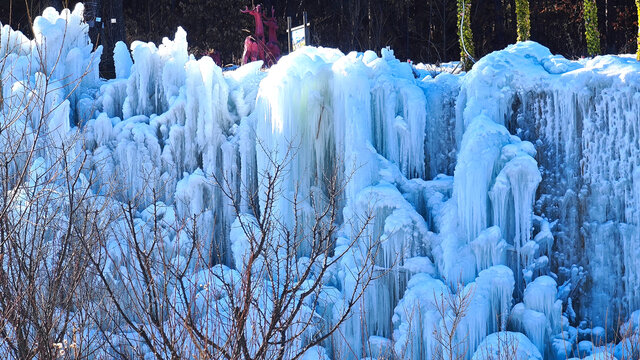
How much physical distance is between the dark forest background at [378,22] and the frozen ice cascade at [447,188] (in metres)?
9.21

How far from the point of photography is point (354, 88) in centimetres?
898

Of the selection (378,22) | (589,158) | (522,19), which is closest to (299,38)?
(589,158)

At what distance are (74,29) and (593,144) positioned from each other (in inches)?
259

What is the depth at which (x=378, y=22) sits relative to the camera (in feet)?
61.4

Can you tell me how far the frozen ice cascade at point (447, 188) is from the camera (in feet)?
27.0

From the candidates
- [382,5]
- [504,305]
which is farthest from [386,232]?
[382,5]

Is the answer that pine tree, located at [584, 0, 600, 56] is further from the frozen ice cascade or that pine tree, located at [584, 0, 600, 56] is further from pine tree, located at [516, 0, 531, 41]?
the frozen ice cascade

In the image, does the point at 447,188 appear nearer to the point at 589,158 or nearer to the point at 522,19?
the point at 589,158

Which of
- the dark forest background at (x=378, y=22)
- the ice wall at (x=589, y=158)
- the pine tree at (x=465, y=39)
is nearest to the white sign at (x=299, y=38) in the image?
the pine tree at (x=465, y=39)

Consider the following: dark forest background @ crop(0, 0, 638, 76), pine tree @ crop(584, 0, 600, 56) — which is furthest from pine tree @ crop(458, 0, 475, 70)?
dark forest background @ crop(0, 0, 638, 76)

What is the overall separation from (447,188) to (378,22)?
10381 mm

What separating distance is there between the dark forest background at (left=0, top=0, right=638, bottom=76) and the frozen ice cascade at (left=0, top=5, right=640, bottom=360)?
9.21 metres

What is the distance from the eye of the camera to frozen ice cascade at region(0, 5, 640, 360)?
8219 millimetres

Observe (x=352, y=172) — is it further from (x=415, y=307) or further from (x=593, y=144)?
(x=593, y=144)
